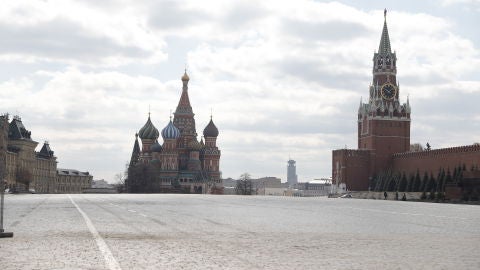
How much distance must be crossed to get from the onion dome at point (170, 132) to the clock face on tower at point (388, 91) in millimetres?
42913

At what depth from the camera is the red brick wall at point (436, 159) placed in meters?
100

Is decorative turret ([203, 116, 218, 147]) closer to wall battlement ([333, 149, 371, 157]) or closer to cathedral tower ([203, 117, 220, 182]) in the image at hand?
cathedral tower ([203, 117, 220, 182])

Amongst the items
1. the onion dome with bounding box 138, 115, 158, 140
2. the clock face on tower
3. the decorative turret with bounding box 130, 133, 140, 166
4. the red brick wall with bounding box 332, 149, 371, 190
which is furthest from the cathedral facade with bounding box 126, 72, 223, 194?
the clock face on tower

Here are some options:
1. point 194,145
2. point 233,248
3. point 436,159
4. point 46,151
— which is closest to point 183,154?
point 194,145

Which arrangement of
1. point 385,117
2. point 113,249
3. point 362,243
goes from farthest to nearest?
point 385,117
point 362,243
point 113,249

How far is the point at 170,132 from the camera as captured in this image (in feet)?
511

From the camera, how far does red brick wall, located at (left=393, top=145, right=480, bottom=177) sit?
329ft

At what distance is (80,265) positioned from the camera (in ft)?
37.4

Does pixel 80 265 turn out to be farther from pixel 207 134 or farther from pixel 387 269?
pixel 207 134

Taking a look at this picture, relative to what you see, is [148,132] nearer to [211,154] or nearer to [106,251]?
[211,154]

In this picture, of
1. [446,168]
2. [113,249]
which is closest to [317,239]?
[113,249]

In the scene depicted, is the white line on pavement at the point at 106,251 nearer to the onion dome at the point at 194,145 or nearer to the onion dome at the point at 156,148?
the onion dome at the point at 194,145

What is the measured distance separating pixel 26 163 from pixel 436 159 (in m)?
66.8

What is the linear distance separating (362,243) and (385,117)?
119805 mm
